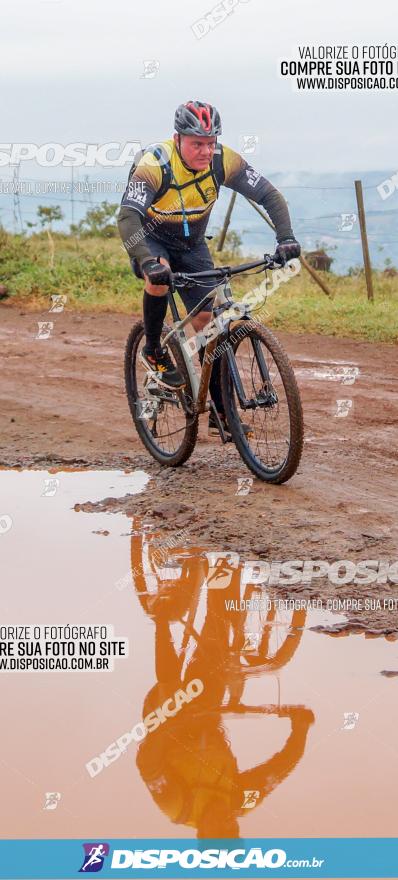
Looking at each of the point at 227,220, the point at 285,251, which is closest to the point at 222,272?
the point at 285,251

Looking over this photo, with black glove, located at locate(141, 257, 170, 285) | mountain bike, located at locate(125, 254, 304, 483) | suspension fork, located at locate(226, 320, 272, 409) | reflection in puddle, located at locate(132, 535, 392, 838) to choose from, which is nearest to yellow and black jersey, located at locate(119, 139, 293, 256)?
black glove, located at locate(141, 257, 170, 285)

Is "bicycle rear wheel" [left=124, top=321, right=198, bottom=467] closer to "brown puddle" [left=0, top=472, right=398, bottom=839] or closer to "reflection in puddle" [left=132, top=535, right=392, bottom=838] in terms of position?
"brown puddle" [left=0, top=472, right=398, bottom=839]

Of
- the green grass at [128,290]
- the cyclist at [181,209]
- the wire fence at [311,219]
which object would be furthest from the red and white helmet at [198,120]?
the wire fence at [311,219]

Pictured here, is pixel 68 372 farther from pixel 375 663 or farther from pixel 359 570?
pixel 375 663

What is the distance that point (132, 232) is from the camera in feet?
21.1

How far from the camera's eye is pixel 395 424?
8336 mm

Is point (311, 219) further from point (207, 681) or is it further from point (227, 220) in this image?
point (207, 681)

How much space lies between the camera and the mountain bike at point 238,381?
20.6ft

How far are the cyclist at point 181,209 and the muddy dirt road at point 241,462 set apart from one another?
665mm

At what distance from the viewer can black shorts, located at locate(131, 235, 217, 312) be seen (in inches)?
270

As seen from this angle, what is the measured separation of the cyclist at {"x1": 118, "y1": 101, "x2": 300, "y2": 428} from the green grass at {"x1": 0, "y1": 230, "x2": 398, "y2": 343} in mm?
5853

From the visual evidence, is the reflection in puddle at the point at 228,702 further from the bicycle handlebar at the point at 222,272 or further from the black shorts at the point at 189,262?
the black shorts at the point at 189,262


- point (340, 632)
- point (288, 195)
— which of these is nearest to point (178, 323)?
point (340, 632)

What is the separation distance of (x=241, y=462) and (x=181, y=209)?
1.73 m
